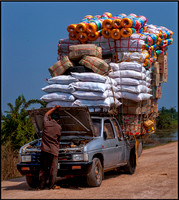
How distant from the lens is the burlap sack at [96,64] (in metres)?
10.2

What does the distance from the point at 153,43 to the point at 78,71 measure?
3347mm

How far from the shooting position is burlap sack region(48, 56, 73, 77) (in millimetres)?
10625

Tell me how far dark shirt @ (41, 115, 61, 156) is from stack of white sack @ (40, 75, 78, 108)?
1.94 m

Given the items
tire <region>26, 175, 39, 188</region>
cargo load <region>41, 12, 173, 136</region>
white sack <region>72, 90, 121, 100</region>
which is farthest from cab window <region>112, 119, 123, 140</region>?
tire <region>26, 175, 39, 188</region>

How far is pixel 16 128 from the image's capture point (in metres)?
16.7

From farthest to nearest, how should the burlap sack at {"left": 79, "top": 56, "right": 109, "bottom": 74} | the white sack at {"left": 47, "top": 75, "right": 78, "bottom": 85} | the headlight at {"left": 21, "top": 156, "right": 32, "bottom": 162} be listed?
the burlap sack at {"left": 79, "top": 56, "right": 109, "bottom": 74} → the white sack at {"left": 47, "top": 75, "right": 78, "bottom": 85} → the headlight at {"left": 21, "top": 156, "right": 32, "bottom": 162}

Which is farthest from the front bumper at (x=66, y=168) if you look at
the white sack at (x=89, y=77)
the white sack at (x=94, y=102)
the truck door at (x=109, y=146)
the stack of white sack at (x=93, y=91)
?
the white sack at (x=89, y=77)

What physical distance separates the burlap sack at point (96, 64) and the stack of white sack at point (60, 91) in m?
0.62

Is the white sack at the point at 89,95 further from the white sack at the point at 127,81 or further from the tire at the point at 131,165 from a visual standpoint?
the tire at the point at 131,165

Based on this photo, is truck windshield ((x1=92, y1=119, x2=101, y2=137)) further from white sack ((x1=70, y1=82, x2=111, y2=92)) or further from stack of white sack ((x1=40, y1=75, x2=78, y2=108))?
stack of white sack ((x1=40, y1=75, x2=78, y2=108))

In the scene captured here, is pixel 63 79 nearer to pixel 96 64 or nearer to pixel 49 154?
pixel 96 64

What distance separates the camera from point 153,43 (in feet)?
40.8

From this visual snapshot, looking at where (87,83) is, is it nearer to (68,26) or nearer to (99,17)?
(68,26)

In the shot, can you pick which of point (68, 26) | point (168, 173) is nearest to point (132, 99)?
point (168, 173)
